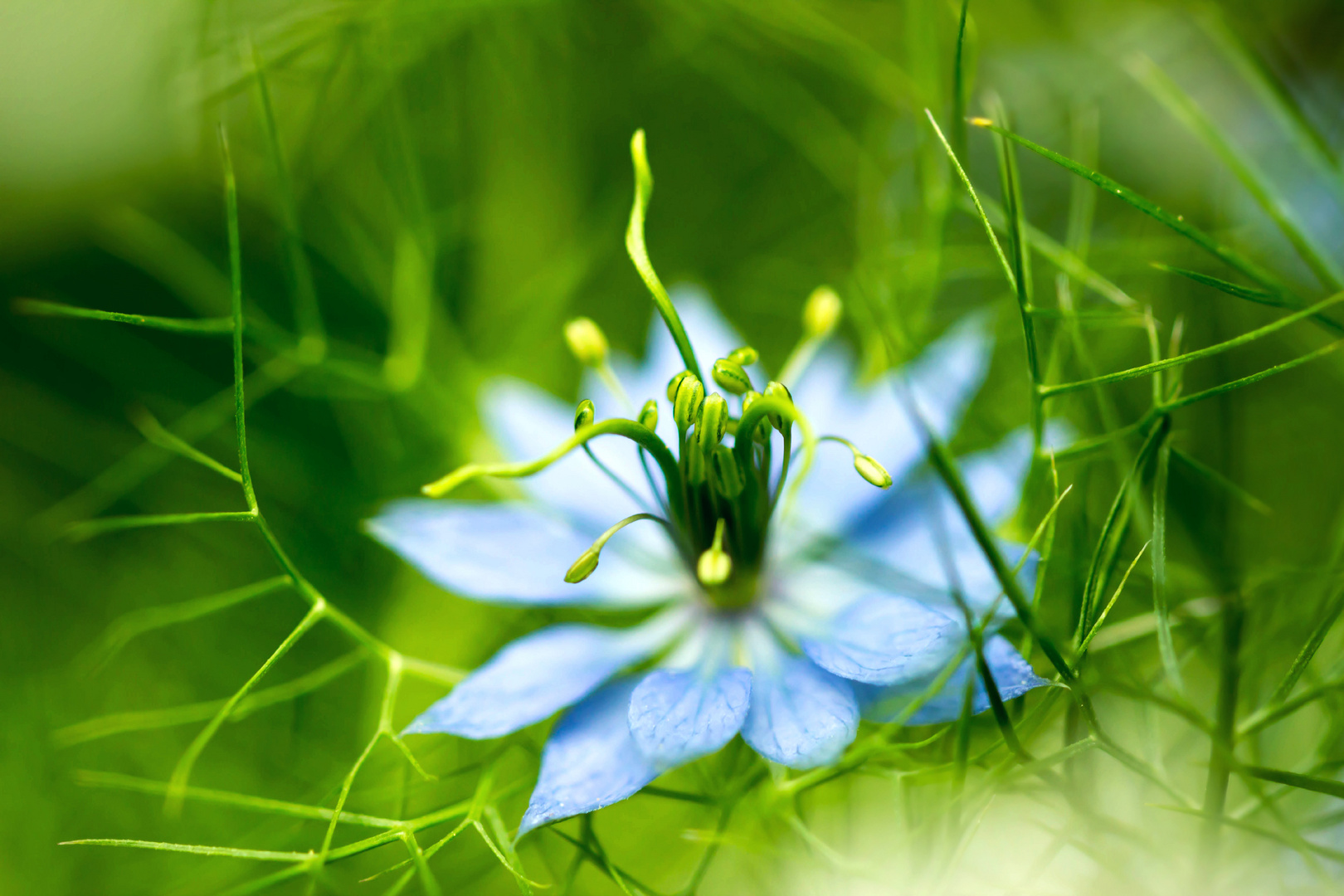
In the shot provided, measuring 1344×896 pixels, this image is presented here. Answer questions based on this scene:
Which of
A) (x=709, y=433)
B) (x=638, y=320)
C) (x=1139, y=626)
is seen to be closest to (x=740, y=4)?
(x=638, y=320)

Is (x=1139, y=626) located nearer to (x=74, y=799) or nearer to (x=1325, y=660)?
(x=1325, y=660)

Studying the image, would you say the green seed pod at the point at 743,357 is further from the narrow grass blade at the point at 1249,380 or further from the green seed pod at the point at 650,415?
the narrow grass blade at the point at 1249,380

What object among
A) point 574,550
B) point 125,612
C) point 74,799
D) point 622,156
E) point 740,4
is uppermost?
point 740,4

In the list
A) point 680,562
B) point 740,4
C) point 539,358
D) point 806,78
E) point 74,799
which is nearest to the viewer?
point 680,562

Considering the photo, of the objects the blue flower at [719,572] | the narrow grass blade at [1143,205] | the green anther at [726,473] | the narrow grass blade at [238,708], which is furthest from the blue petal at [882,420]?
the narrow grass blade at [238,708]

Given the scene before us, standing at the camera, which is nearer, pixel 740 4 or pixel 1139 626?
pixel 1139 626

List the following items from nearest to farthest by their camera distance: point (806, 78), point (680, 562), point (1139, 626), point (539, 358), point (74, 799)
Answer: point (1139, 626)
point (680, 562)
point (74, 799)
point (539, 358)
point (806, 78)

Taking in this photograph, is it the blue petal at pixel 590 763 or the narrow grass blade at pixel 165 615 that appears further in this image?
the narrow grass blade at pixel 165 615
